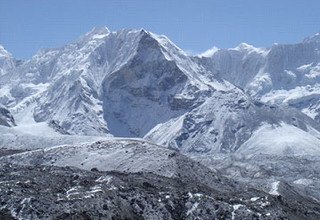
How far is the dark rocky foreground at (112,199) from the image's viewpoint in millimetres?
126375

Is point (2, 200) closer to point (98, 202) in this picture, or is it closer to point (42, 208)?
point (42, 208)

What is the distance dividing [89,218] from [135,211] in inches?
492

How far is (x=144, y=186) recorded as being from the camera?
484 feet

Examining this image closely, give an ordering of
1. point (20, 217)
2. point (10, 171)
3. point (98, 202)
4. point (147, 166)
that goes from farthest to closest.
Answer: point (147, 166)
point (10, 171)
point (98, 202)
point (20, 217)

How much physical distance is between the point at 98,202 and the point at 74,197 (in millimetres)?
4091

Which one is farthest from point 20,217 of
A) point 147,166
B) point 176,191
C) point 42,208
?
point 147,166

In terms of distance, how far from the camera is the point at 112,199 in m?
134

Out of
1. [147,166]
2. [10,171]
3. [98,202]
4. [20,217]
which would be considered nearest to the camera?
[20,217]

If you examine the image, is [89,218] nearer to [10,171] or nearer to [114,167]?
[10,171]

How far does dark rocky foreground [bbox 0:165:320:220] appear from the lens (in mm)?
126375

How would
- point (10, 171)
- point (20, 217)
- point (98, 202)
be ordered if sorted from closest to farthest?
point (20, 217) → point (98, 202) → point (10, 171)

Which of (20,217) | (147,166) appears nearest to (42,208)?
(20,217)

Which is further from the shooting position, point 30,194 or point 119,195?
point 119,195

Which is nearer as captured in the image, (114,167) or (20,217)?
(20,217)
